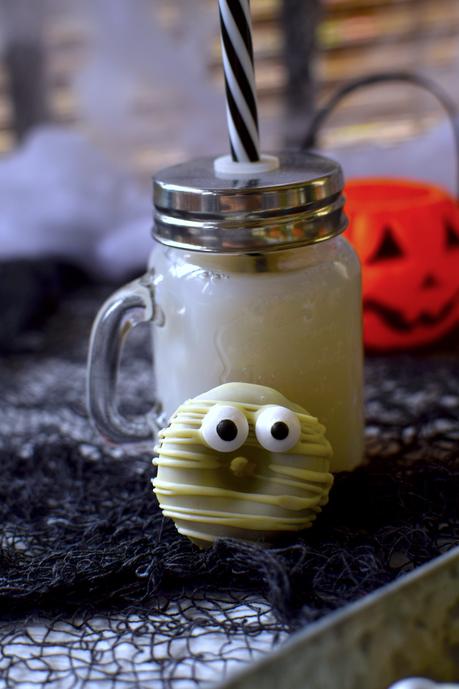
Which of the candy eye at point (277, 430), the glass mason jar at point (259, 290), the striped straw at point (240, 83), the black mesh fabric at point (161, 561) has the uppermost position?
the striped straw at point (240, 83)

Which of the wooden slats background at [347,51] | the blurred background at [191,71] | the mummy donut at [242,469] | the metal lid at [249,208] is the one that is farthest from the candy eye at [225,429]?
the wooden slats background at [347,51]

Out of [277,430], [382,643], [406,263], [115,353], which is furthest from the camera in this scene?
[406,263]

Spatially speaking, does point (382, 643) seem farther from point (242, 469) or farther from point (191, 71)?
point (191, 71)

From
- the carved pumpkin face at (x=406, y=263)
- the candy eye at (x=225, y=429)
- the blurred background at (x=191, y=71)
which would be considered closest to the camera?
the candy eye at (x=225, y=429)

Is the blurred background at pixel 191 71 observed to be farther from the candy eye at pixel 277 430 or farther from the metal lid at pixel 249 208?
the candy eye at pixel 277 430

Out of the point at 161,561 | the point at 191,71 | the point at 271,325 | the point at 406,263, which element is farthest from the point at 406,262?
the point at 191,71

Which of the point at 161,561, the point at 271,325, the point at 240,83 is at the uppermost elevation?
the point at 240,83
